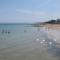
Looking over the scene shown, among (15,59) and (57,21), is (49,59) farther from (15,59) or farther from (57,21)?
(57,21)

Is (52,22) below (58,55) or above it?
above

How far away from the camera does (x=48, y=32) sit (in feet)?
25.1

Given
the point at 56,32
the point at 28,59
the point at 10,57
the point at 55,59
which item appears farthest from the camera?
the point at 56,32

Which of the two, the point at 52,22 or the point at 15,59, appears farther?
the point at 52,22

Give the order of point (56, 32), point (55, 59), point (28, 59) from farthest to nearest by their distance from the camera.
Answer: point (56, 32) < point (28, 59) < point (55, 59)

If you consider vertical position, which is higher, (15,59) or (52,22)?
(52,22)

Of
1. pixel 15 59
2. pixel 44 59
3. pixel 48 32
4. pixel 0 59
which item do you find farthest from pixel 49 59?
pixel 48 32

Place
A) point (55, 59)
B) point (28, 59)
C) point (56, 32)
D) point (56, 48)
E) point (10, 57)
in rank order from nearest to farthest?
point (55, 59)
point (28, 59)
point (10, 57)
point (56, 48)
point (56, 32)

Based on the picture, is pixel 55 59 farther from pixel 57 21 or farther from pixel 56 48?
pixel 57 21

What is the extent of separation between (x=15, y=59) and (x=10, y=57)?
0.27 m

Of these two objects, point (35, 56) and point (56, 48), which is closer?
point (35, 56)

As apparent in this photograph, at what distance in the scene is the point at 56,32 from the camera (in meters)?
7.12

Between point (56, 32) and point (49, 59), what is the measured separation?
3729 millimetres

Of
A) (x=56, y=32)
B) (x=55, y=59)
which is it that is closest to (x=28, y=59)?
(x=55, y=59)
